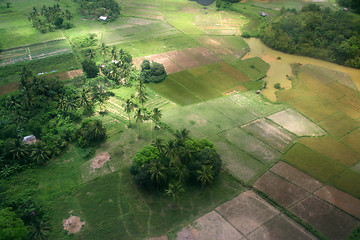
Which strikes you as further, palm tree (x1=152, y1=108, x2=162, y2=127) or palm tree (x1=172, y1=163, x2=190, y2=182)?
palm tree (x1=152, y1=108, x2=162, y2=127)

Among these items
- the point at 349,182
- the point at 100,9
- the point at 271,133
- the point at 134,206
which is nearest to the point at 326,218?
the point at 349,182

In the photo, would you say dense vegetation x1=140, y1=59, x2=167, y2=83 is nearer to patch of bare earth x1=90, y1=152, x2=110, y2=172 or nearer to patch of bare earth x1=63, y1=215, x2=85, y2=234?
patch of bare earth x1=90, y1=152, x2=110, y2=172

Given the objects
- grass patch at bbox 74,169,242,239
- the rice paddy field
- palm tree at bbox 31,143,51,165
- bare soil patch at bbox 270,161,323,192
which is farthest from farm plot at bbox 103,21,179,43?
bare soil patch at bbox 270,161,323,192

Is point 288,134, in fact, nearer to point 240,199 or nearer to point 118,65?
point 240,199

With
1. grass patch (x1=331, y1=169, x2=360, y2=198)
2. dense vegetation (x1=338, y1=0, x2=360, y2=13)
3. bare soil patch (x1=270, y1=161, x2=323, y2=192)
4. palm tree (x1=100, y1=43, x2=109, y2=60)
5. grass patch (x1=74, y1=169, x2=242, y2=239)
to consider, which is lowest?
grass patch (x1=74, y1=169, x2=242, y2=239)

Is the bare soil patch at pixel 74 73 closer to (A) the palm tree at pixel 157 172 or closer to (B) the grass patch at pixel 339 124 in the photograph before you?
(A) the palm tree at pixel 157 172

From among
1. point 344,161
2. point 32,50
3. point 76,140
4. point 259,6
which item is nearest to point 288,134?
point 344,161
